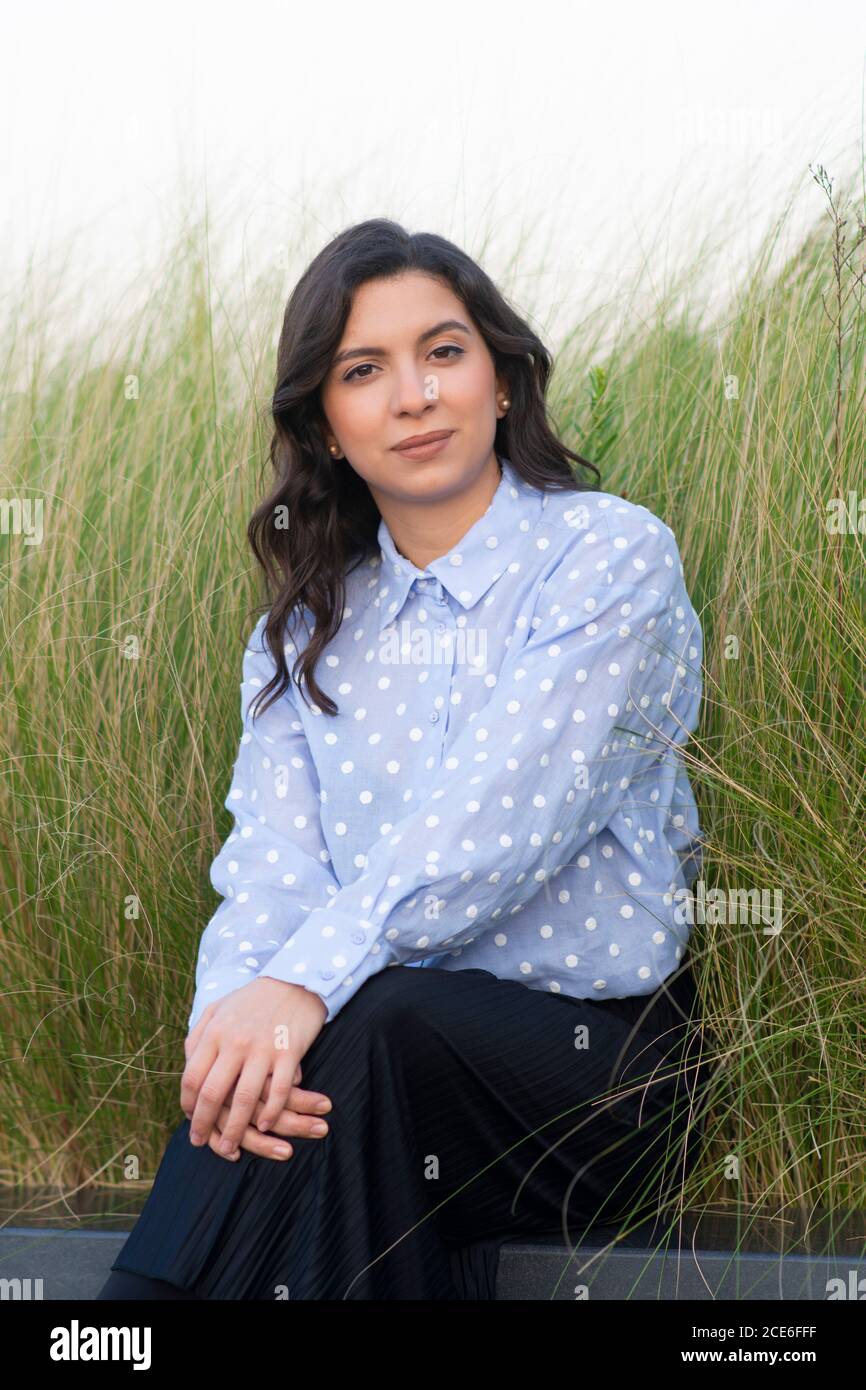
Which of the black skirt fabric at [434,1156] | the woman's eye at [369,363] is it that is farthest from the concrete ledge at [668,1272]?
the woman's eye at [369,363]

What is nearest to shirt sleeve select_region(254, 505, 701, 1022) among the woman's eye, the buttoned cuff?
the buttoned cuff

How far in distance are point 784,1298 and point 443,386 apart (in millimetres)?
1368

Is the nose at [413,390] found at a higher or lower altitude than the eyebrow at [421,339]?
lower

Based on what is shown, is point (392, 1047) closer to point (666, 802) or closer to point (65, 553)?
point (666, 802)

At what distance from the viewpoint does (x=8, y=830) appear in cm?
252

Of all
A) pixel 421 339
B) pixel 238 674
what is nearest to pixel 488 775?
pixel 421 339

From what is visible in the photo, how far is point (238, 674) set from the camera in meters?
2.61

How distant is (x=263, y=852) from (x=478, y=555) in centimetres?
56

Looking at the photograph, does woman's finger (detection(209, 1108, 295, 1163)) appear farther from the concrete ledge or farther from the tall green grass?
the tall green grass

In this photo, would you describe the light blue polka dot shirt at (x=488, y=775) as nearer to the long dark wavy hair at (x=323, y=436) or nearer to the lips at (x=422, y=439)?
the long dark wavy hair at (x=323, y=436)

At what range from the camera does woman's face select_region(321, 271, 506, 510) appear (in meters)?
2.12

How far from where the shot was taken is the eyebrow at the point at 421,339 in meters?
2.14

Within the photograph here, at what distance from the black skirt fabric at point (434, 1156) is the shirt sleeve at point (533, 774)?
71mm
